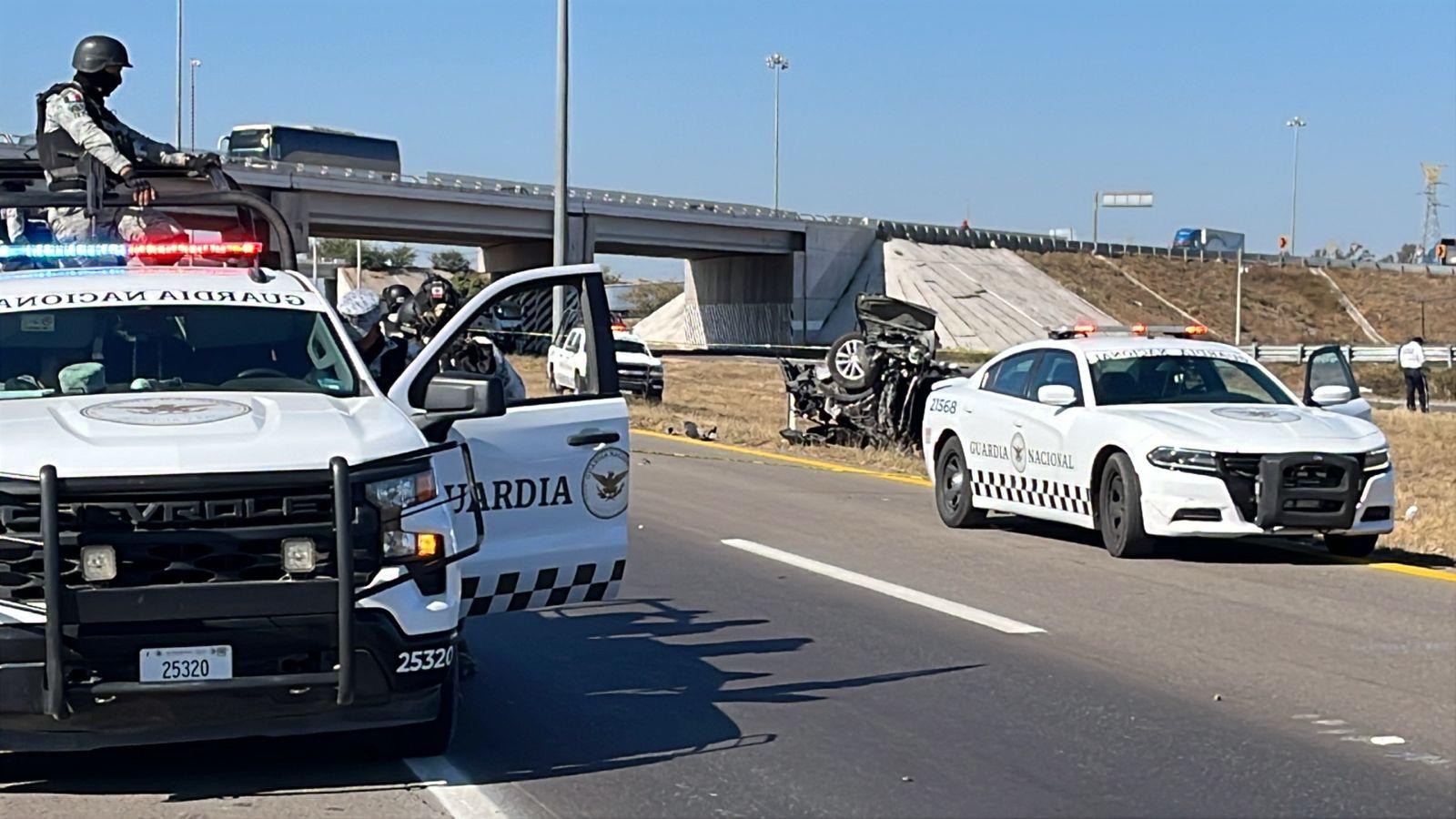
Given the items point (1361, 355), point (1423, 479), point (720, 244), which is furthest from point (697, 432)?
point (720, 244)

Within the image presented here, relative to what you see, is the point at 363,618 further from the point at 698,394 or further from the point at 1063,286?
the point at 1063,286

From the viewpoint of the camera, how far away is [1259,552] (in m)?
12.7

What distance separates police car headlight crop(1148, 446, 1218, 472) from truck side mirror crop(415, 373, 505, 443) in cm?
599

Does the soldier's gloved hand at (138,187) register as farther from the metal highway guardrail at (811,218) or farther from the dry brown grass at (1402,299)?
the dry brown grass at (1402,299)

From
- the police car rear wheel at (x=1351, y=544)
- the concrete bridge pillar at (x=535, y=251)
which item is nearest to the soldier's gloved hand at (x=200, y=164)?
the police car rear wheel at (x=1351, y=544)

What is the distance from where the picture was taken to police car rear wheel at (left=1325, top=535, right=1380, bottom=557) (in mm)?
12367

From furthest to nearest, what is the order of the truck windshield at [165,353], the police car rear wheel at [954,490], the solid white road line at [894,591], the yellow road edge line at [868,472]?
the police car rear wheel at [954,490]
the yellow road edge line at [868,472]
the solid white road line at [894,591]
the truck windshield at [165,353]

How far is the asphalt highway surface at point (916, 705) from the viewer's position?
21.0 ft

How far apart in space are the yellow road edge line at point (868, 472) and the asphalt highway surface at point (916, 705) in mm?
173

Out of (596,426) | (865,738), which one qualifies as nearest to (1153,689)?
(865,738)

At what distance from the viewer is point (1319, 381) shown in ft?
51.7

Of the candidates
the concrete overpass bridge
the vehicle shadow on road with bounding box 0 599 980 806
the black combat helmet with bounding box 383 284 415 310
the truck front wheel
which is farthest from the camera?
the concrete overpass bridge

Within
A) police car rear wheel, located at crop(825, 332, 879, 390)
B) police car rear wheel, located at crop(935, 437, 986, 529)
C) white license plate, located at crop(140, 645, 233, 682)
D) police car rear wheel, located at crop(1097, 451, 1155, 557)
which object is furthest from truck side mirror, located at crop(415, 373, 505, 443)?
police car rear wheel, located at crop(825, 332, 879, 390)

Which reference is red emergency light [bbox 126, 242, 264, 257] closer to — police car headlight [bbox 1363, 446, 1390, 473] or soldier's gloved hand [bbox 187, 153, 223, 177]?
soldier's gloved hand [bbox 187, 153, 223, 177]
